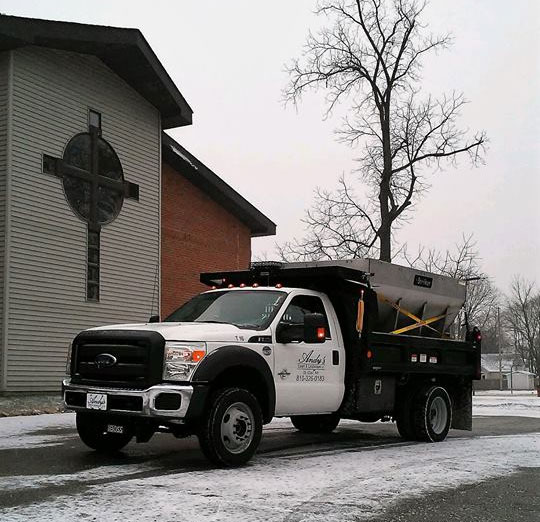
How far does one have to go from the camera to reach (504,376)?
89375 millimetres

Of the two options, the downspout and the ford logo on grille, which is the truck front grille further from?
the downspout

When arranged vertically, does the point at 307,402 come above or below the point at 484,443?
above

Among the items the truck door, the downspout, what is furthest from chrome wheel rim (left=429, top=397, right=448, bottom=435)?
the downspout

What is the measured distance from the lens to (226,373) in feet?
26.7

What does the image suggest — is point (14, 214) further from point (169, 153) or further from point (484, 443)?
point (484, 443)

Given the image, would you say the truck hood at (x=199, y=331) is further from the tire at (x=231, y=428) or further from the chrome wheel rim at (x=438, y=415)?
the chrome wheel rim at (x=438, y=415)

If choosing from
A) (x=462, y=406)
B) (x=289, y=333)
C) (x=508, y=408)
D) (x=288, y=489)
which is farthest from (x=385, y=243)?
(x=288, y=489)

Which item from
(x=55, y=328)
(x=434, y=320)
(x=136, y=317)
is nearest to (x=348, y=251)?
Result: (x=136, y=317)

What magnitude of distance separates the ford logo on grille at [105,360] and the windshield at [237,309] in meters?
1.35

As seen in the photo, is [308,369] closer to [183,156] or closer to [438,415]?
[438,415]

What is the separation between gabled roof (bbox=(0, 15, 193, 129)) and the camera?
17266 millimetres

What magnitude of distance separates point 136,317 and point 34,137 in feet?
18.8

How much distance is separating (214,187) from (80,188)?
6.56 meters

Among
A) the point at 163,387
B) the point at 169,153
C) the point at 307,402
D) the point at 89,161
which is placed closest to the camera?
the point at 163,387
